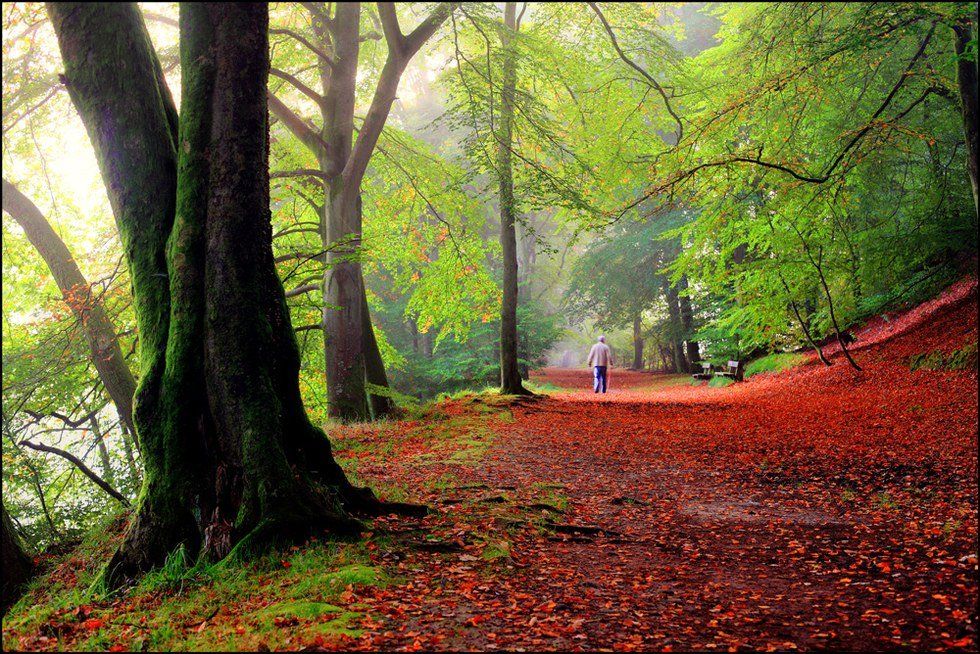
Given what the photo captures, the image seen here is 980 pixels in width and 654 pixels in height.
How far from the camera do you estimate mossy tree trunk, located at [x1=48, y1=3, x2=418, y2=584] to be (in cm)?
391

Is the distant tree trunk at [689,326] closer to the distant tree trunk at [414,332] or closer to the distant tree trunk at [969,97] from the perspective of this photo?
the distant tree trunk at [414,332]

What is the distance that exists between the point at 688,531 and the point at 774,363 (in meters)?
14.3

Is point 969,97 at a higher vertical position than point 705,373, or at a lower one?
higher

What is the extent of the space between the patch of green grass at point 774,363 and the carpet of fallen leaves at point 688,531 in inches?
245

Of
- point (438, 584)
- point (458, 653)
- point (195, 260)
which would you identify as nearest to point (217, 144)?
point (195, 260)

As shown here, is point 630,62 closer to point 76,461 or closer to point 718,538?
point 718,538

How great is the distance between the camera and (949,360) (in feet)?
31.4

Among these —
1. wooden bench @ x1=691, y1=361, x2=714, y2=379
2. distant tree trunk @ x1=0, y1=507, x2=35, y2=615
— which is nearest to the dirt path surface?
distant tree trunk @ x1=0, y1=507, x2=35, y2=615

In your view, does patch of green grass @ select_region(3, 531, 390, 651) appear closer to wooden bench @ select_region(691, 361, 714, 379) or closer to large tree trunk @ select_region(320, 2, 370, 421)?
large tree trunk @ select_region(320, 2, 370, 421)

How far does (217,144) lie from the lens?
3982mm

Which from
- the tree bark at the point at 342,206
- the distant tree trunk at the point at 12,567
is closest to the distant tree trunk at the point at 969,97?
the tree bark at the point at 342,206

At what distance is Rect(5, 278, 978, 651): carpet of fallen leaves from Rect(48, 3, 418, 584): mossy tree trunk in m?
1.00

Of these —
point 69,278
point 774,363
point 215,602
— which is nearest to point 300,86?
point 69,278

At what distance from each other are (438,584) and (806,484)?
14.4 feet
